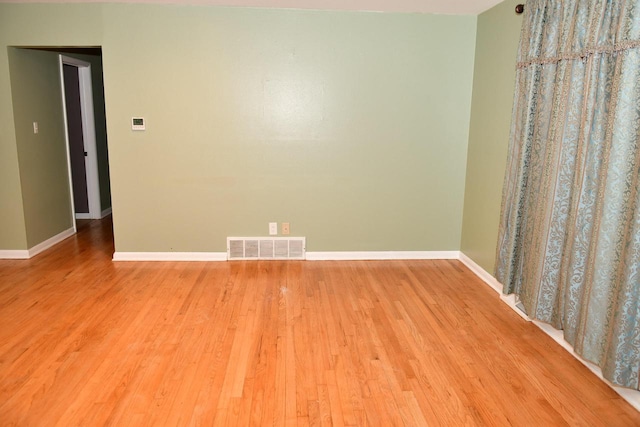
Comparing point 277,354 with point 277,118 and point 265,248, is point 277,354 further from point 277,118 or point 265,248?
point 277,118

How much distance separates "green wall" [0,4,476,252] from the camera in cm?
397

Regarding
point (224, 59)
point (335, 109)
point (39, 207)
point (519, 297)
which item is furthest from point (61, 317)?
point (519, 297)

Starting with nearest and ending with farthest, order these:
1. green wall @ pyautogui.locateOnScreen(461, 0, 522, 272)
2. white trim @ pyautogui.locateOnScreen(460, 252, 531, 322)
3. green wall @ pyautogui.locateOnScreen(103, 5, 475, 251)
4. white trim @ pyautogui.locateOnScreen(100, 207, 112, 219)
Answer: white trim @ pyautogui.locateOnScreen(460, 252, 531, 322)
green wall @ pyautogui.locateOnScreen(461, 0, 522, 272)
green wall @ pyautogui.locateOnScreen(103, 5, 475, 251)
white trim @ pyautogui.locateOnScreen(100, 207, 112, 219)

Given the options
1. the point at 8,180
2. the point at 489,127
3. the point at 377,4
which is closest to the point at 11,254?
the point at 8,180

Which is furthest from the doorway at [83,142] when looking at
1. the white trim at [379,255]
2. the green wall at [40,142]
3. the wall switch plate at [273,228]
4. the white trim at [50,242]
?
the white trim at [379,255]

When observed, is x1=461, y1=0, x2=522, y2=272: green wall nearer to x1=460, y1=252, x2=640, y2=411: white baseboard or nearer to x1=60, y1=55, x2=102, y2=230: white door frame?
x1=460, y1=252, x2=640, y2=411: white baseboard

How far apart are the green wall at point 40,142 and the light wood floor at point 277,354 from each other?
2.53 ft

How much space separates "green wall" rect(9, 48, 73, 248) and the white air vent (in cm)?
204

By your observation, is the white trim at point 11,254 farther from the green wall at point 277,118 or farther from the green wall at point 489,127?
the green wall at point 489,127

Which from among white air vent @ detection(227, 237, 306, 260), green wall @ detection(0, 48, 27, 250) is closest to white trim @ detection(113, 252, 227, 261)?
white air vent @ detection(227, 237, 306, 260)

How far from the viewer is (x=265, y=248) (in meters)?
4.36

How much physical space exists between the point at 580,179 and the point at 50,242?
499cm

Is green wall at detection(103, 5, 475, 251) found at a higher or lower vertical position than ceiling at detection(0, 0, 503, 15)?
lower

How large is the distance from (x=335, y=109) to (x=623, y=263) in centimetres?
274
